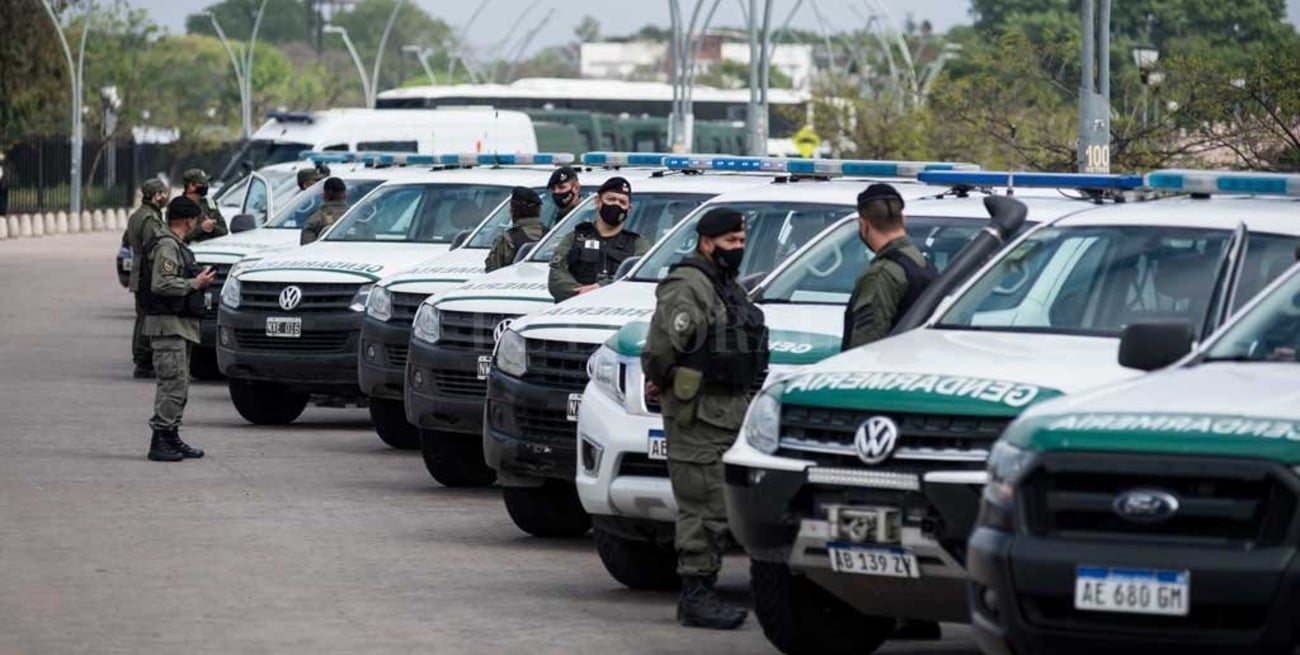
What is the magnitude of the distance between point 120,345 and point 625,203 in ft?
47.7

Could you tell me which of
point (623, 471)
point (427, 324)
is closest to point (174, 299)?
point (427, 324)

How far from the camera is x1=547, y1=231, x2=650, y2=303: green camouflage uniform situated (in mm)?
14961

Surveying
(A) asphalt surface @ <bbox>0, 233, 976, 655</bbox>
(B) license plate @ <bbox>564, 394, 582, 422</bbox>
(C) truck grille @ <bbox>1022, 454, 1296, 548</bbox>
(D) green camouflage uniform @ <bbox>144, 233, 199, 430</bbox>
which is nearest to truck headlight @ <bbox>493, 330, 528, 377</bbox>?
(B) license plate @ <bbox>564, 394, 582, 422</bbox>

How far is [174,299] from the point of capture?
1677cm

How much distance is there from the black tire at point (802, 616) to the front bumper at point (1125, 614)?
1843 millimetres

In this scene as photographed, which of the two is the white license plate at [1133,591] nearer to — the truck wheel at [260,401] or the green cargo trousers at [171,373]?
the green cargo trousers at [171,373]

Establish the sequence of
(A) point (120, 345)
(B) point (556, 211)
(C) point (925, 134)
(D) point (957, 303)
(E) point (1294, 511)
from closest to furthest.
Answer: (E) point (1294, 511) < (D) point (957, 303) < (B) point (556, 211) < (A) point (120, 345) < (C) point (925, 134)

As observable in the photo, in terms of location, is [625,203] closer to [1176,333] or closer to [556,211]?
[556,211]

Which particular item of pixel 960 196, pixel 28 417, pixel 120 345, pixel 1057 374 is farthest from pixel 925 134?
pixel 1057 374

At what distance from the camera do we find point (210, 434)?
1902 cm

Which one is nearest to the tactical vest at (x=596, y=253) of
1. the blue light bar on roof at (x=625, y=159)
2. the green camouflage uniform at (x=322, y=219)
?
the blue light bar on roof at (x=625, y=159)

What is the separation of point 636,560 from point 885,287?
200 centimetres

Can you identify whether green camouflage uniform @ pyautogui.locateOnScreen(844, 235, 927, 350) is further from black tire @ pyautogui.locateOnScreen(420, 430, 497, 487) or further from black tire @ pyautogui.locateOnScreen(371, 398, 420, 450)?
black tire @ pyautogui.locateOnScreen(371, 398, 420, 450)

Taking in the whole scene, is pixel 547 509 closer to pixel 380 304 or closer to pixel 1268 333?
pixel 380 304
